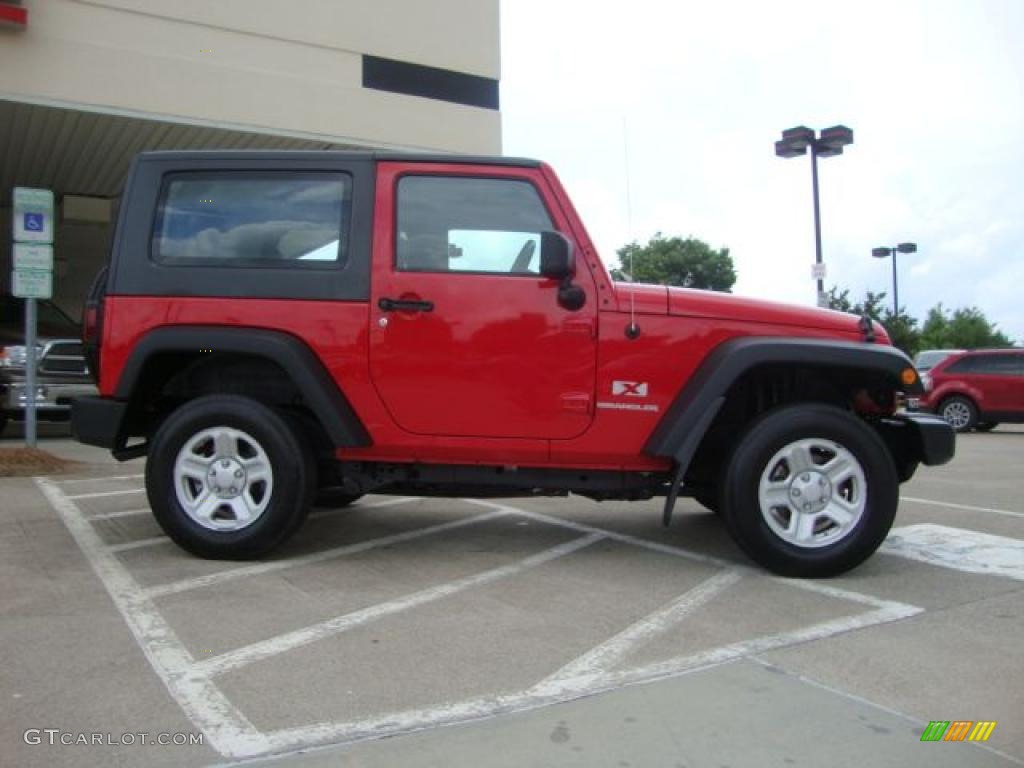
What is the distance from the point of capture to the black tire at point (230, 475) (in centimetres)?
462

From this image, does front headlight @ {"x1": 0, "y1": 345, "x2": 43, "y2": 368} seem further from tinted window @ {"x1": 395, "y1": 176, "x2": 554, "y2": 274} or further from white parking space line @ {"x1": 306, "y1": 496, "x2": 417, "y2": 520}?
tinted window @ {"x1": 395, "y1": 176, "x2": 554, "y2": 274}

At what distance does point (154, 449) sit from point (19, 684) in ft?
5.66

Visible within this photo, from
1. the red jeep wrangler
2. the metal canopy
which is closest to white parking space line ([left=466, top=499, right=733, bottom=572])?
the red jeep wrangler

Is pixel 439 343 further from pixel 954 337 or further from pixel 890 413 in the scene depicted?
pixel 954 337

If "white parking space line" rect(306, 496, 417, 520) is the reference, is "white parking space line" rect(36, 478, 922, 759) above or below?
below

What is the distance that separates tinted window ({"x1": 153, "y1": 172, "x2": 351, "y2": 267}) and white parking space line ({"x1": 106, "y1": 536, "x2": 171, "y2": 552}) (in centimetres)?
172

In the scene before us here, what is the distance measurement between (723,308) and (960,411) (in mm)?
13997

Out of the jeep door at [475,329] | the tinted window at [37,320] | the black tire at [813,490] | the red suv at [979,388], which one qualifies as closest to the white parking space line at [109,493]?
the jeep door at [475,329]

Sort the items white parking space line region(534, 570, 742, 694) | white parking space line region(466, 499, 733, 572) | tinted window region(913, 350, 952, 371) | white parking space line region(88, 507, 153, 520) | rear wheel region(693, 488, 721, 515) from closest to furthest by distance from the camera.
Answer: white parking space line region(534, 570, 742, 694) < white parking space line region(466, 499, 733, 572) < rear wheel region(693, 488, 721, 515) < white parking space line region(88, 507, 153, 520) < tinted window region(913, 350, 952, 371)

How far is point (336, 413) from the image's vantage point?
14.9 feet

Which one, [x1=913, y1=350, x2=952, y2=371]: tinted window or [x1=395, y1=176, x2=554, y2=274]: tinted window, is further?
[x1=913, y1=350, x2=952, y2=371]: tinted window

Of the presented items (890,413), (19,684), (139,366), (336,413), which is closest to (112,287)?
(139,366)

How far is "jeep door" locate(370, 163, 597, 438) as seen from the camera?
455cm

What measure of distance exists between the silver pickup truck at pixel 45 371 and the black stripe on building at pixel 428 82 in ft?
20.3
